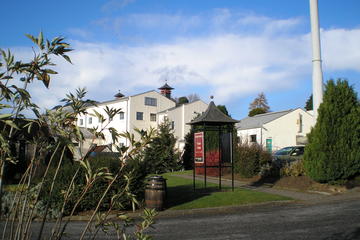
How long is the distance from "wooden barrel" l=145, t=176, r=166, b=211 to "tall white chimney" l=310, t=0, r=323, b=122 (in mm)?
12139

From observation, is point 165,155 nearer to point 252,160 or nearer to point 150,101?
point 252,160

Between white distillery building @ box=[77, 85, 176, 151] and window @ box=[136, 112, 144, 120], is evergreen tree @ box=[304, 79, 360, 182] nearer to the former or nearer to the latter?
white distillery building @ box=[77, 85, 176, 151]

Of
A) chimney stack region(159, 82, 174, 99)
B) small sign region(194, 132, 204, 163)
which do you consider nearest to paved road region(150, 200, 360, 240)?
small sign region(194, 132, 204, 163)

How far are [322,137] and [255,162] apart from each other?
4812mm

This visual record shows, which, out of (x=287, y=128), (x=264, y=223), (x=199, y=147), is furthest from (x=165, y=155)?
(x=264, y=223)

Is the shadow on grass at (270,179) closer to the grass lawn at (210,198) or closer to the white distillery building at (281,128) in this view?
the grass lawn at (210,198)

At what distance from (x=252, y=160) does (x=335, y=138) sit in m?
5.10

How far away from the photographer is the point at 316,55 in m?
20.9

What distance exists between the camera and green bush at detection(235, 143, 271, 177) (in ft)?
65.8

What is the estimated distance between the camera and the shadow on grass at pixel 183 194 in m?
13.2

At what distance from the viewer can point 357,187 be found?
1549cm

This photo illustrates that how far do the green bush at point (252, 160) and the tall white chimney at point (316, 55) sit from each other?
4.19 m

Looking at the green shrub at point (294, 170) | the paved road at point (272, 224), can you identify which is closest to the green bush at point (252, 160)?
the green shrub at point (294, 170)

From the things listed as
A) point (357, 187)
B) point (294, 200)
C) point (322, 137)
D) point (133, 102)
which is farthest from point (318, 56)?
point (133, 102)
